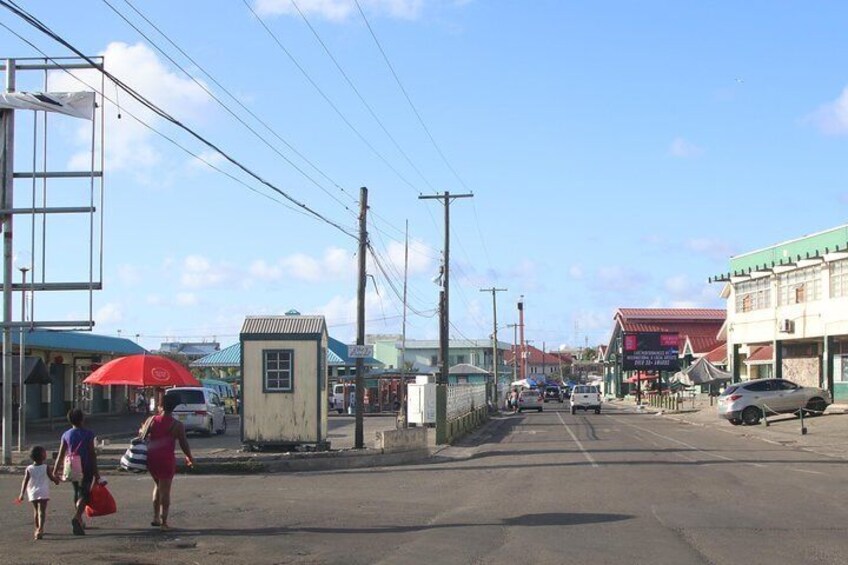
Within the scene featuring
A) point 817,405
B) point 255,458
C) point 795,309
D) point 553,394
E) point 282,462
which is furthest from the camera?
point 553,394

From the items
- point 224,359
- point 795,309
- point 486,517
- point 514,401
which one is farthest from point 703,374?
point 486,517

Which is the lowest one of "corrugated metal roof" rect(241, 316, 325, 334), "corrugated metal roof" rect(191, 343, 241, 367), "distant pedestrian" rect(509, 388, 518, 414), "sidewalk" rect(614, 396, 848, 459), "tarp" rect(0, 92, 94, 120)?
"distant pedestrian" rect(509, 388, 518, 414)

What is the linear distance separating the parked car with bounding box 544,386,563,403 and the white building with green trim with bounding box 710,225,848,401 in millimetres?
28652

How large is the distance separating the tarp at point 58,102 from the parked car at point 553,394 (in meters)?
69.3

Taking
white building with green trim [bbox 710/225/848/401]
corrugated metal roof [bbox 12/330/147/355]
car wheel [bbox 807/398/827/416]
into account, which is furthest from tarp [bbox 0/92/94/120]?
white building with green trim [bbox 710/225/848/401]

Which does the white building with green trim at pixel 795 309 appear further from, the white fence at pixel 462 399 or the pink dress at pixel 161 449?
the pink dress at pixel 161 449

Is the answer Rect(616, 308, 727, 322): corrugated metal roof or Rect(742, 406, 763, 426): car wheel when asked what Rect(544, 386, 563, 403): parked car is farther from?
Rect(742, 406, 763, 426): car wheel

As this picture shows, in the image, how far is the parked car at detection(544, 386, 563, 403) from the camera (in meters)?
85.4

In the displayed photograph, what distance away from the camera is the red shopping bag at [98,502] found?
1170 centimetres

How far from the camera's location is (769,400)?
36.3 m

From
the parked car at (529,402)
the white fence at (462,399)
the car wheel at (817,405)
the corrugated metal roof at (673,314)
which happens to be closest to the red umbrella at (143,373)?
the white fence at (462,399)

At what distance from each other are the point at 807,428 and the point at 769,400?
14.0 ft

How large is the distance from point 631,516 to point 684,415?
123 feet

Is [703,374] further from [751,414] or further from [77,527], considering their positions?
[77,527]
